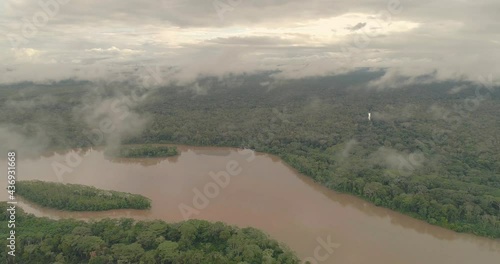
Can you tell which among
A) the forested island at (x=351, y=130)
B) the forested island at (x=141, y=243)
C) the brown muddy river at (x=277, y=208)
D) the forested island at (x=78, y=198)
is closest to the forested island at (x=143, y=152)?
the brown muddy river at (x=277, y=208)

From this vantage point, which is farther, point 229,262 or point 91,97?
point 91,97

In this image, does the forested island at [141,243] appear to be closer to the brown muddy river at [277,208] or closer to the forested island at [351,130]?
the brown muddy river at [277,208]

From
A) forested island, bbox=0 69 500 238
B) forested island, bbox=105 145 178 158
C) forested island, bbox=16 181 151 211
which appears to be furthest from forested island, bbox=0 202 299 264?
forested island, bbox=105 145 178 158

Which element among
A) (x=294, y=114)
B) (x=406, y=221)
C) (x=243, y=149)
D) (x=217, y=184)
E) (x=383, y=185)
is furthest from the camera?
(x=294, y=114)

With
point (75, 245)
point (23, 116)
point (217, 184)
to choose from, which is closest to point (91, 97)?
point (23, 116)

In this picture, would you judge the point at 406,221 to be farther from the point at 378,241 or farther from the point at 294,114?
the point at 294,114

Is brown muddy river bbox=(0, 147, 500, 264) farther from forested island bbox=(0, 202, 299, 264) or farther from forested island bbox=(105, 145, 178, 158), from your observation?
forested island bbox=(0, 202, 299, 264)
